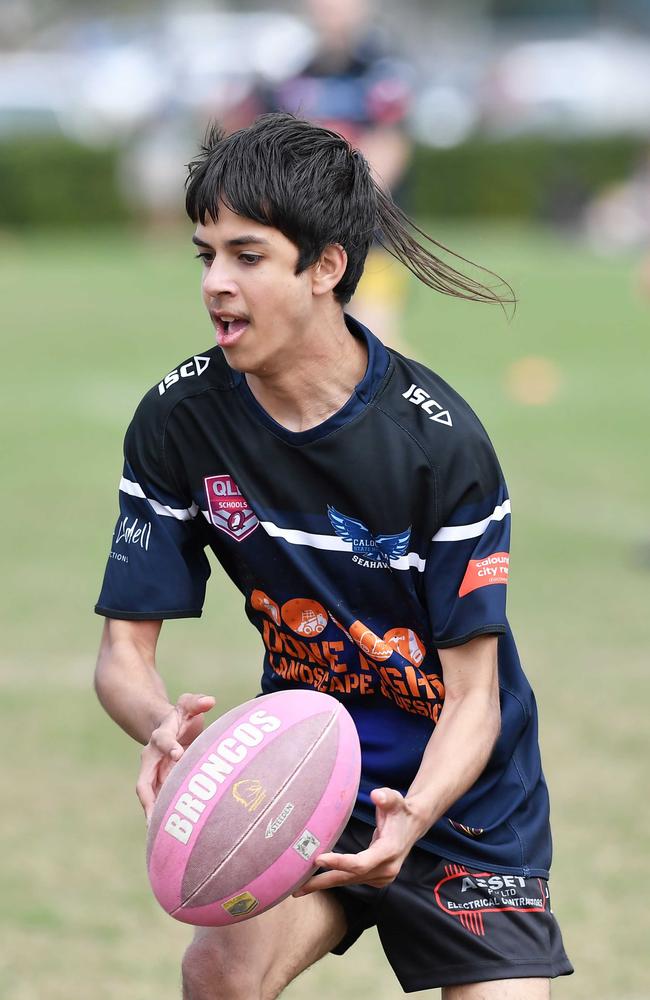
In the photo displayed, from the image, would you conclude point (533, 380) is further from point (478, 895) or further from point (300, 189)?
point (300, 189)

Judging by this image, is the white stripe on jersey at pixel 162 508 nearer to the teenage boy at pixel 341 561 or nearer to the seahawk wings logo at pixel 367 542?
the teenage boy at pixel 341 561

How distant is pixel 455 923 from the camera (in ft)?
11.2

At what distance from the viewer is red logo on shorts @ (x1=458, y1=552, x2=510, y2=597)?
10.8 feet

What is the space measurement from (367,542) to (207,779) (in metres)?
0.59

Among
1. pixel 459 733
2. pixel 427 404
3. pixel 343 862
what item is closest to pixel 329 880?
pixel 343 862

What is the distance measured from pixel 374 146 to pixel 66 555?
3.68 metres

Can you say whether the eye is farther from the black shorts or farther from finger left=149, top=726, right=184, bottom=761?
the black shorts

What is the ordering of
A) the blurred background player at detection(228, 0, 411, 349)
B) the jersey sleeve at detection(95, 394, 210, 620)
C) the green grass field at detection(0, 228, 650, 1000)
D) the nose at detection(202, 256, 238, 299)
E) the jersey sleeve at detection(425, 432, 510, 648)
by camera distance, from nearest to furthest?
the nose at detection(202, 256, 238, 299) < the jersey sleeve at detection(425, 432, 510, 648) < the jersey sleeve at detection(95, 394, 210, 620) < the green grass field at detection(0, 228, 650, 1000) < the blurred background player at detection(228, 0, 411, 349)

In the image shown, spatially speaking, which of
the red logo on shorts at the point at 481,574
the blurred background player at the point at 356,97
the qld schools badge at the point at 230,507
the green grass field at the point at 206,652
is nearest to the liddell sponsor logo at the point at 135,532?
the qld schools badge at the point at 230,507

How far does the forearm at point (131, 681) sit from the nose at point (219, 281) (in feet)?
2.56

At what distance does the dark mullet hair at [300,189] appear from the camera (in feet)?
10.4

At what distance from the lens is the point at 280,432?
11.1 ft

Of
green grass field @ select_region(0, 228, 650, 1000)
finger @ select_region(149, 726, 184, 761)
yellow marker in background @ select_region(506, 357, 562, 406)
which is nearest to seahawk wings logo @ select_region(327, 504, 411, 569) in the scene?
finger @ select_region(149, 726, 184, 761)

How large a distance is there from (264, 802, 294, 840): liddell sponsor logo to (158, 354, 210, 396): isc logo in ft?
3.04
